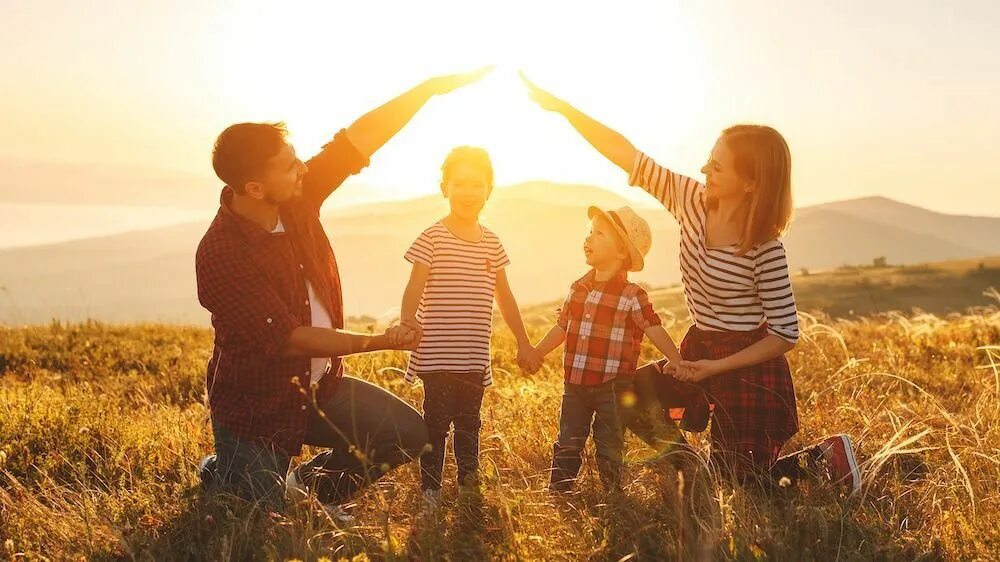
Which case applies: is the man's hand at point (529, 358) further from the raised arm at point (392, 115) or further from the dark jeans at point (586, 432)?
the raised arm at point (392, 115)

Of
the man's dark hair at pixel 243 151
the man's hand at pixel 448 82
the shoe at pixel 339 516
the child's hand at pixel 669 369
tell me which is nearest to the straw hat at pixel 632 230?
the child's hand at pixel 669 369

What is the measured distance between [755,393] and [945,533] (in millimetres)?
1257

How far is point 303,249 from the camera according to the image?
14.9 ft

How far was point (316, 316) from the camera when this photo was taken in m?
4.55

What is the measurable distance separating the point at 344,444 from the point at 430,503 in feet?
2.61

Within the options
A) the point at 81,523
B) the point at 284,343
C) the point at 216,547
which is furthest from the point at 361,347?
the point at 81,523

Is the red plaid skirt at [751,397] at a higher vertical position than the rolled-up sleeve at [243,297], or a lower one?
lower

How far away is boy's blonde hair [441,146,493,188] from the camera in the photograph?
5.13 m

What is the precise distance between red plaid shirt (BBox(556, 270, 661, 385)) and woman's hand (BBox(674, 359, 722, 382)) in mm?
314

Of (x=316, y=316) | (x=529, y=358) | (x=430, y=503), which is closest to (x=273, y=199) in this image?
(x=316, y=316)

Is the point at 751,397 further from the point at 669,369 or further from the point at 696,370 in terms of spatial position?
the point at 669,369

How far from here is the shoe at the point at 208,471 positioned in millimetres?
4500

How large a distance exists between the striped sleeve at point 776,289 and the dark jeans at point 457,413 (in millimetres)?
1895

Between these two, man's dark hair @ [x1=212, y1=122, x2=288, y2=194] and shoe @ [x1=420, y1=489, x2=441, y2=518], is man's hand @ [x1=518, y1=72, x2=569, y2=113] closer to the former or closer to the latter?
man's dark hair @ [x1=212, y1=122, x2=288, y2=194]
